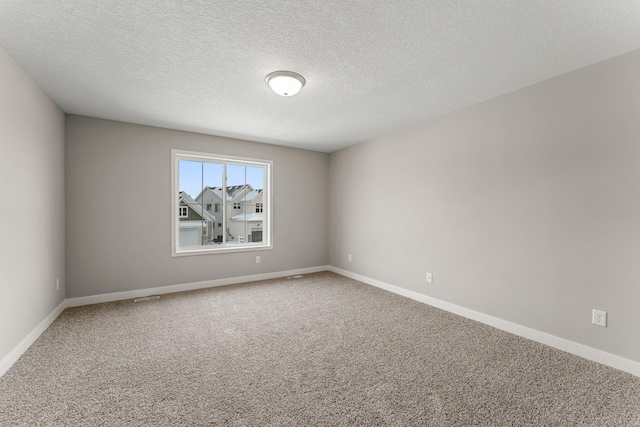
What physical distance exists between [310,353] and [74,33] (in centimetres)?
292

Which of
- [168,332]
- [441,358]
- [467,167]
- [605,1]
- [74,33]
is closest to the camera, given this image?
[605,1]

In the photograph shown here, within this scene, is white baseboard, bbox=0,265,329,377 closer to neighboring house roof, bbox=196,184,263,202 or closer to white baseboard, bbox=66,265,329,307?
white baseboard, bbox=66,265,329,307

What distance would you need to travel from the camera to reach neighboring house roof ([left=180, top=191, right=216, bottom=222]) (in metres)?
4.31

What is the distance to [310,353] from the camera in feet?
7.83

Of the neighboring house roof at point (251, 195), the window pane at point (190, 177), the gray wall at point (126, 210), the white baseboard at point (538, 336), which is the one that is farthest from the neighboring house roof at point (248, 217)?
the white baseboard at point (538, 336)

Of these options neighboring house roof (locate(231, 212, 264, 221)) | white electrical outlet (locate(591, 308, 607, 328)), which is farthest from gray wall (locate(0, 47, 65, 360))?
white electrical outlet (locate(591, 308, 607, 328))

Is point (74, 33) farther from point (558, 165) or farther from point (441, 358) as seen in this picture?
point (558, 165)

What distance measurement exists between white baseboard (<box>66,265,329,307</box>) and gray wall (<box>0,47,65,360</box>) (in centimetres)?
33

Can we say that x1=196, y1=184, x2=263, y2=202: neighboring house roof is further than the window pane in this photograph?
Yes

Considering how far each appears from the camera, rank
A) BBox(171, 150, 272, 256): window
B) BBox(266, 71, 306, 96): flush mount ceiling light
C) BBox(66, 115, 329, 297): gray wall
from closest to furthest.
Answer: BBox(266, 71, 306, 96): flush mount ceiling light → BBox(66, 115, 329, 297): gray wall → BBox(171, 150, 272, 256): window

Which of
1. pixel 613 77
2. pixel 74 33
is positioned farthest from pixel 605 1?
pixel 74 33

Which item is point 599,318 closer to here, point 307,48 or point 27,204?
point 307,48

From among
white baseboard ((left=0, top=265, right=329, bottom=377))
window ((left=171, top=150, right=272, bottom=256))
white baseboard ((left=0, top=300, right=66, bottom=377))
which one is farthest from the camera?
window ((left=171, top=150, right=272, bottom=256))

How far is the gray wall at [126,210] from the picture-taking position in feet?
11.5
